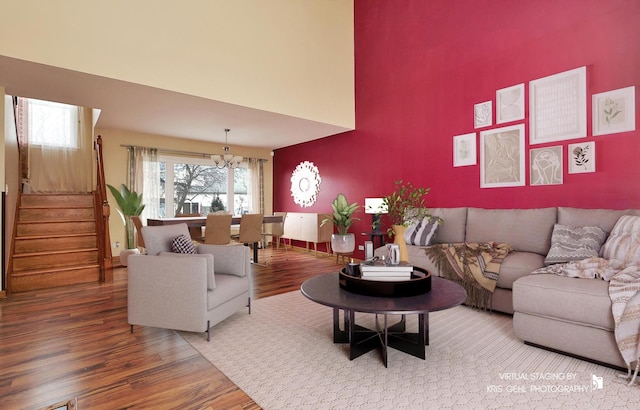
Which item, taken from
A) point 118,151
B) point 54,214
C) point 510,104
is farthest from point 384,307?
point 118,151

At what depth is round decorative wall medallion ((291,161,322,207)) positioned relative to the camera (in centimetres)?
671

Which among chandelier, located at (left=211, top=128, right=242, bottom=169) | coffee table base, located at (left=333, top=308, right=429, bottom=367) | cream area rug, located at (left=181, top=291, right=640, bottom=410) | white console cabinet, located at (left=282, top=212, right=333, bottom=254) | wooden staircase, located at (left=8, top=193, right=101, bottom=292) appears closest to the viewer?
cream area rug, located at (left=181, top=291, right=640, bottom=410)

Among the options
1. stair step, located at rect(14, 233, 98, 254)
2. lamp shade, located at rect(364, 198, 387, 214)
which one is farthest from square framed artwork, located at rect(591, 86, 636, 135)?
stair step, located at rect(14, 233, 98, 254)

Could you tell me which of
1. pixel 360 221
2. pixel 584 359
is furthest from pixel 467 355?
pixel 360 221

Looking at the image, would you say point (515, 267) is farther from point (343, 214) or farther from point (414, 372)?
point (343, 214)

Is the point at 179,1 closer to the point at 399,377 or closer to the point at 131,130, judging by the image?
the point at 131,130

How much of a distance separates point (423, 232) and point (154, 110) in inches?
159

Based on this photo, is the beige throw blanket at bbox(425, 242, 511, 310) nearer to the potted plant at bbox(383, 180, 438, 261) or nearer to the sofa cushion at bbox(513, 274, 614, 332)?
the potted plant at bbox(383, 180, 438, 261)

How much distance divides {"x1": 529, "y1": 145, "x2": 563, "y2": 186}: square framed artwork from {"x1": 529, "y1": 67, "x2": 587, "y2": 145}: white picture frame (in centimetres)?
11

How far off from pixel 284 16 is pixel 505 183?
390cm

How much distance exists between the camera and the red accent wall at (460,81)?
3.10 metres

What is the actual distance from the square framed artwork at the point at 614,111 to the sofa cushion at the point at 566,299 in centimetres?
178

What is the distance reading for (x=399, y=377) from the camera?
6.23 feet

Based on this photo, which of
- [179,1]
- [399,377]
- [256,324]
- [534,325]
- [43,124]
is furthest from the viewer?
[43,124]
